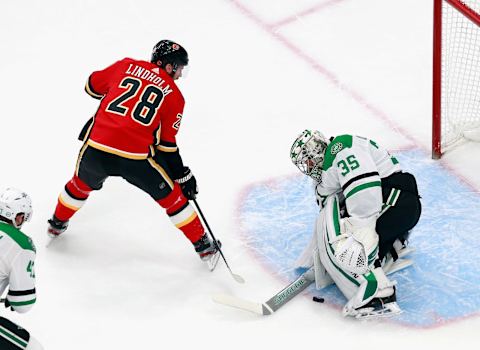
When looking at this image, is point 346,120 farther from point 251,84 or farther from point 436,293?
point 436,293

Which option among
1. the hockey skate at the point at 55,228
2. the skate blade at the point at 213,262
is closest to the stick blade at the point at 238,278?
the skate blade at the point at 213,262

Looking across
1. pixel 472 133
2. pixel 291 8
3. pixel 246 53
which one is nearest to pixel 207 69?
pixel 246 53

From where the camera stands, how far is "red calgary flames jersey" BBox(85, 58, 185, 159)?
4387 mm

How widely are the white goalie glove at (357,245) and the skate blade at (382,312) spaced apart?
0.54 feet

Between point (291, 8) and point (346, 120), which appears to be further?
point (291, 8)

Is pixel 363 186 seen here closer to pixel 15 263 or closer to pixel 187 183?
pixel 187 183

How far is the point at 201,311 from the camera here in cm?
444

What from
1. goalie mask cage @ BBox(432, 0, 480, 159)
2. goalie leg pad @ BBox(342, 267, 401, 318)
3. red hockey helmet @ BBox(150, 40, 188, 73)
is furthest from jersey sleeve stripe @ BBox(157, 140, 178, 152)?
goalie mask cage @ BBox(432, 0, 480, 159)

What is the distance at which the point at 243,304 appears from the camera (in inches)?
173

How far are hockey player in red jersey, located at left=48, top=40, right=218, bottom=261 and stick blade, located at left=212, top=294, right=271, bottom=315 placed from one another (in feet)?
0.97

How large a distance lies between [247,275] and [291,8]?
94.5 inches

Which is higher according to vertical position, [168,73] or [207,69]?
[168,73]

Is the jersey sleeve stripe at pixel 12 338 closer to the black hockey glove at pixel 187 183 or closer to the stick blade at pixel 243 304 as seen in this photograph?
the stick blade at pixel 243 304

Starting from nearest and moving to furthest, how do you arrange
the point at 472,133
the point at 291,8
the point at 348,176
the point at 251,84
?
the point at 348,176 → the point at 472,133 → the point at 251,84 → the point at 291,8
